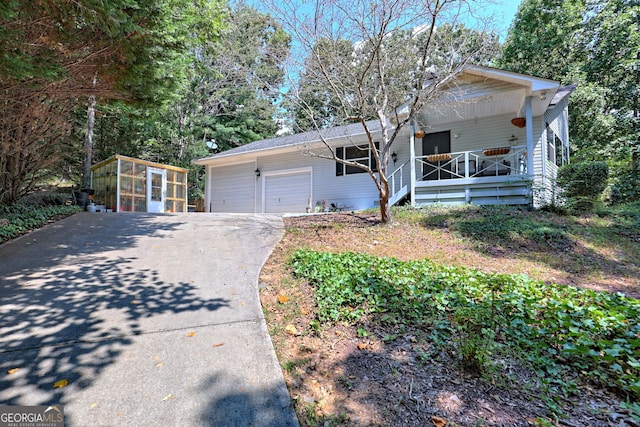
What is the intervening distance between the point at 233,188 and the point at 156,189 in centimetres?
339

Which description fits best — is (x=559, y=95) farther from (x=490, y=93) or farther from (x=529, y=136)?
(x=490, y=93)

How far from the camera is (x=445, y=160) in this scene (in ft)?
33.6

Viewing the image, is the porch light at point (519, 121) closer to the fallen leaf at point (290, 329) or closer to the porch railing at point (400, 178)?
the porch railing at point (400, 178)

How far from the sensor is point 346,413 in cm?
183

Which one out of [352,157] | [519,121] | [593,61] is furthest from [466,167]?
[593,61]

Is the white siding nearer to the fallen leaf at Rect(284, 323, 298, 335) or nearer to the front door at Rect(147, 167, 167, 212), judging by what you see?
the fallen leaf at Rect(284, 323, 298, 335)

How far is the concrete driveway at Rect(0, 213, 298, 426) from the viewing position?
186 cm

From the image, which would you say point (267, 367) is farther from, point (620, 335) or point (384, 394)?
point (620, 335)

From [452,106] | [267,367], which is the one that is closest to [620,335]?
[267,367]

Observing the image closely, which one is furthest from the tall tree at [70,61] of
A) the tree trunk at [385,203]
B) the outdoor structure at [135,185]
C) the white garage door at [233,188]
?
the white garage door at [233,188]

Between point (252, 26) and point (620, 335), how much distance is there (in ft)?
69.7

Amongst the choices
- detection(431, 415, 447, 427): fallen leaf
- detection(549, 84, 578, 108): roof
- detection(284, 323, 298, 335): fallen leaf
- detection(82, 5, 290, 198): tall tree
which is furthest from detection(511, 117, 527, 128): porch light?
detection(82, 5, 290, 198): tall tree

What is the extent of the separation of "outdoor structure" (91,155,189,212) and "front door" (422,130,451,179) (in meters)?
11.4

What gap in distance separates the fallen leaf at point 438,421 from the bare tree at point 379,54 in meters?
5.28
